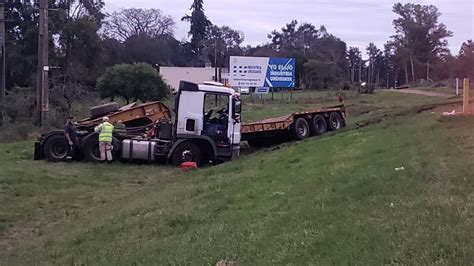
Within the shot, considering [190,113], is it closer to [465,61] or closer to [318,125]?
[318,125]

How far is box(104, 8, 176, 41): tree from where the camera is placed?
389ft

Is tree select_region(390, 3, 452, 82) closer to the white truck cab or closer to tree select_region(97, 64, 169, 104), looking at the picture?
tree select_region(97, 64, 169, 104)

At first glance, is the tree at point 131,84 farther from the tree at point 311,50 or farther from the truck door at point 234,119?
the tree at point 311,50

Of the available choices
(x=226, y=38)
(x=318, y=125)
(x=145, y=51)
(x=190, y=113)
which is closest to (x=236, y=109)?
(x=190, y=113)

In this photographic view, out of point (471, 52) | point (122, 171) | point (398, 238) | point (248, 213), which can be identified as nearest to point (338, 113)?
point (122, 171)

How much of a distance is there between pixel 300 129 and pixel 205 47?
10388 centimetres

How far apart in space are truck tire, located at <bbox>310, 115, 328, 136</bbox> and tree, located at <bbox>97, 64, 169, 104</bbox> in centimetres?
2025

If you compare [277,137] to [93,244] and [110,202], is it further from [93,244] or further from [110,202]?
[93,244]

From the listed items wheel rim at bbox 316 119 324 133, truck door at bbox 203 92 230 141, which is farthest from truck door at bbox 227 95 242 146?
wheel rim at bbox 316 119 324 133

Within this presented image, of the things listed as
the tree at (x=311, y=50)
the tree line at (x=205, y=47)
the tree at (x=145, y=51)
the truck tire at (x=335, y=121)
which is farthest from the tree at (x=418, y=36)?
the truck tire at (x=335, y=121)

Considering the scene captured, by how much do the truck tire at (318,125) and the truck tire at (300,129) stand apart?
321mm

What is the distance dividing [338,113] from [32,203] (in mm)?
16715

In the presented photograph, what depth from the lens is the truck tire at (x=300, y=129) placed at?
25703 mm

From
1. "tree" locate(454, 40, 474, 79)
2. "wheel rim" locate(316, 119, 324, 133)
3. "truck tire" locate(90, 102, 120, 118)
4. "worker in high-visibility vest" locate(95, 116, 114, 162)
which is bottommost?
"worker in high-visibility vest" locate(95, 116, 114, 162)
